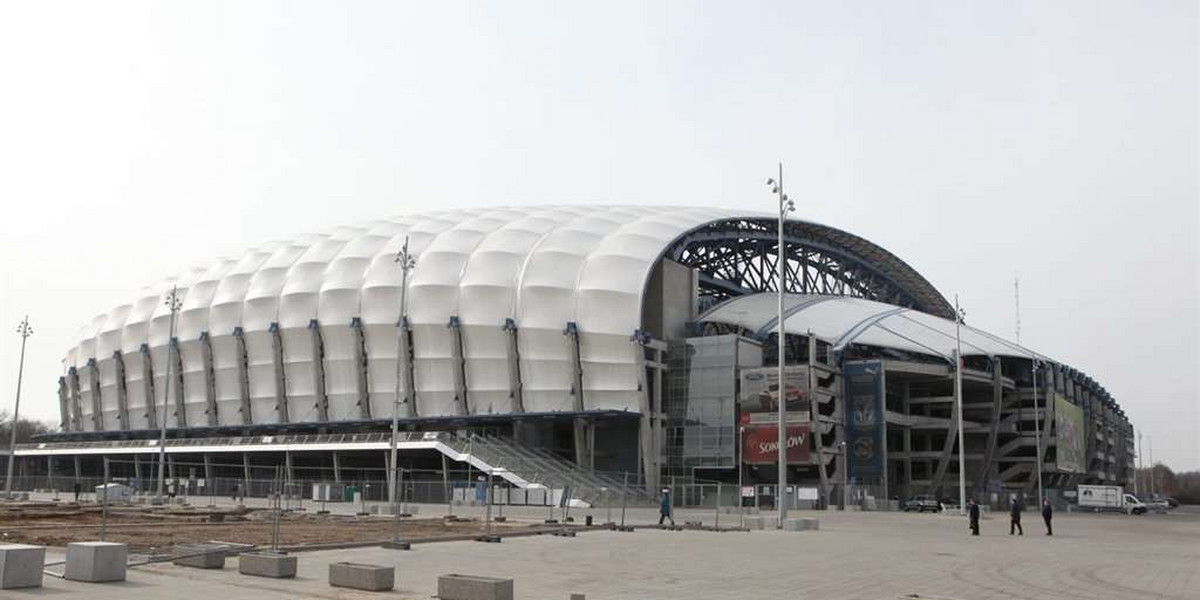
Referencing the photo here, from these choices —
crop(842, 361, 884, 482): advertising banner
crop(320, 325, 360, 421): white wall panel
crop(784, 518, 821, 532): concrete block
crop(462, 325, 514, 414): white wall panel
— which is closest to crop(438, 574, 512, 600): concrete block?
crop(784, 518, 821, 532): concrete block

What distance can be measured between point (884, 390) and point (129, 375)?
70.6m

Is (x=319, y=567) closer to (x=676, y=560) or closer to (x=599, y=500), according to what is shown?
(x=676, y=560)

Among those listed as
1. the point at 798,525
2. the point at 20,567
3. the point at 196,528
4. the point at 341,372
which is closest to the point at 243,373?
the point at 341,372

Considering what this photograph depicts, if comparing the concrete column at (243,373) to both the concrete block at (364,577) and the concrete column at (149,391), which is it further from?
the concrete block at (364,577)

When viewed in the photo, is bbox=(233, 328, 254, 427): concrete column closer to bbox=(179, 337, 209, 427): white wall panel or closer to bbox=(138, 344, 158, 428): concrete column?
bbox=(179, 337, 209, 427): white wall panel

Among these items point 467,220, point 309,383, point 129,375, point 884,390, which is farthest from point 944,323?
point 129,375

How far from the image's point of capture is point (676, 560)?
85.8 ft

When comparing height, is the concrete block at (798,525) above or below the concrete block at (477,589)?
below

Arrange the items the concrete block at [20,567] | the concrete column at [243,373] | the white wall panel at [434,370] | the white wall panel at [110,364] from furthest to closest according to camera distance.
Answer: the white wall panel at [110,364] < the concrete column at [243,373] < the white wall panel at [434,370] < the concrete block at [20,567]

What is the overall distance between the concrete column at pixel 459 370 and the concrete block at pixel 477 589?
68.2 m

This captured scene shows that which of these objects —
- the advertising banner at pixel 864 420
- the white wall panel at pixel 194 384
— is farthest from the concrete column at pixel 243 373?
the advertising banner at pixel 864 420

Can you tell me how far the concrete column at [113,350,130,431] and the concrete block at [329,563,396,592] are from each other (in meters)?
95.8

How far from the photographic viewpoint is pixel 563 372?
82.9 metres

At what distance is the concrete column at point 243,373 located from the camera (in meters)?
94.4
